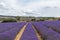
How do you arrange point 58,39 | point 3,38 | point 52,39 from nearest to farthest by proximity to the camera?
point 58,39 < point 52,39 < point 3,38

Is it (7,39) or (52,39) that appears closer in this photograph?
(52,39)

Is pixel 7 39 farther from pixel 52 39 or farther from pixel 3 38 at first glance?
pixel 52 39

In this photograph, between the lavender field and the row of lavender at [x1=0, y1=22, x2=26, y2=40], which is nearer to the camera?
the lavender field

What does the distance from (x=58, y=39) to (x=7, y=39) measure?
4.14m

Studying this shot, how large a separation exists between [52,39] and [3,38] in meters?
3.64

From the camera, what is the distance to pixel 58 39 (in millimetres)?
11172

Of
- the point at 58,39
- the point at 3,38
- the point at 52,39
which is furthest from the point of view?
the point at 3,38

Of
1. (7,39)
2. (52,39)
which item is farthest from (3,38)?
(52,39)

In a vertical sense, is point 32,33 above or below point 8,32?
below

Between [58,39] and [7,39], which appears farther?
[7,39]

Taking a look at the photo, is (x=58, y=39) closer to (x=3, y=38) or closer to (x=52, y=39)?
(x=52, y=39)

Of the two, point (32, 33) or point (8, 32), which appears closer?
point (8, 32)

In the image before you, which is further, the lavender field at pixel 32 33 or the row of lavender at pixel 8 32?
the row of lavender at pixel 8 32

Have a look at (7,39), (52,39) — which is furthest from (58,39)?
(7,39)
